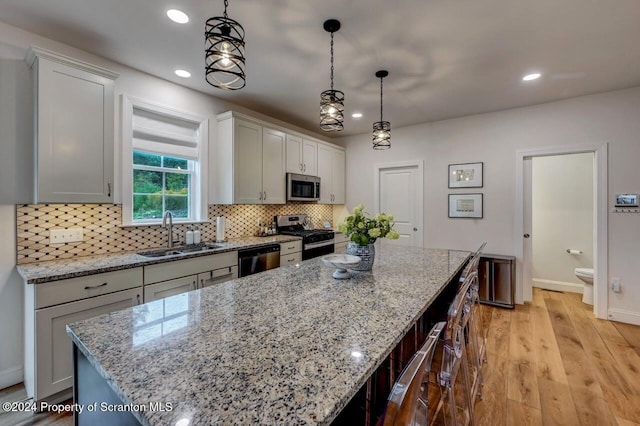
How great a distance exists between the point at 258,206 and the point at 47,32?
8.73ft

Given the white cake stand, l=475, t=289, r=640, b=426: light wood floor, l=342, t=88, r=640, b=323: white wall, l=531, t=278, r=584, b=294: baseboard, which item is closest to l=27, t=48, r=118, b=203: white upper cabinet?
the white cake stand

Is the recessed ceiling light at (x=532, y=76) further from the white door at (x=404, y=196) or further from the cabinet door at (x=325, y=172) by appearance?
the cabinet door at (x=325, y=172)

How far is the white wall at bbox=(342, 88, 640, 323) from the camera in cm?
327

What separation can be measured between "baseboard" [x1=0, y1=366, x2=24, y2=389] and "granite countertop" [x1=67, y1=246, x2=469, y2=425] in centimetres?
188

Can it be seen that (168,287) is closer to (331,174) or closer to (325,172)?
(325,172)

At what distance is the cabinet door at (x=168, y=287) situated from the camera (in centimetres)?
234

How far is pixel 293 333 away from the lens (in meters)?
1.02

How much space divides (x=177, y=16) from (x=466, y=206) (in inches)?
165

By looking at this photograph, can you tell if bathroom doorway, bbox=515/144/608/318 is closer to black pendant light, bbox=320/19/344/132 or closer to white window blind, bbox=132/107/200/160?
black pendant light, bbox=320/19/344/132

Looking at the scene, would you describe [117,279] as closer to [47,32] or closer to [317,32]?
[47,32]

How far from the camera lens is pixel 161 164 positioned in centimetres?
312

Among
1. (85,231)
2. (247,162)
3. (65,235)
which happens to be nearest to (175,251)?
(85,231)

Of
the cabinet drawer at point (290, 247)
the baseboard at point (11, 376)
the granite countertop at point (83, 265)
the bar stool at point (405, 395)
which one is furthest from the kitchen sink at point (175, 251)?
the bar stool at point (405, 395)

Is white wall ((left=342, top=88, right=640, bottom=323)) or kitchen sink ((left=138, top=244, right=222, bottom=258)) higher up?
white wall ((left=342, top=88, right=640, bottom=323))
